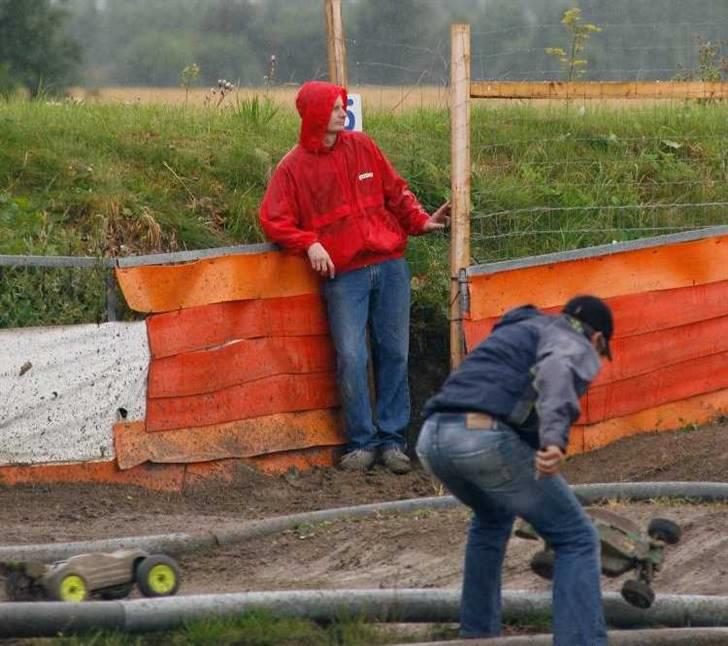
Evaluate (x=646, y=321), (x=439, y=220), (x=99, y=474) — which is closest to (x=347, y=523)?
(x=99, y=474)

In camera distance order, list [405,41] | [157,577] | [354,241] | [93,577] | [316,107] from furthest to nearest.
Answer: [405,41], [354,241], [316,107], [157,577], [93,577]

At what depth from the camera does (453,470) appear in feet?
19.6

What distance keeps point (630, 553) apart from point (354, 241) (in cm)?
420

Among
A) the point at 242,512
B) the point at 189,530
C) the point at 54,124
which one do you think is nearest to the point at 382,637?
the point at 189,530

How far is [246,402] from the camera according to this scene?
10016 millimetres

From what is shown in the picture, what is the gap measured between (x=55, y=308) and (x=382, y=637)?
4256mm

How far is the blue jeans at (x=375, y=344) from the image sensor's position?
10102 mm

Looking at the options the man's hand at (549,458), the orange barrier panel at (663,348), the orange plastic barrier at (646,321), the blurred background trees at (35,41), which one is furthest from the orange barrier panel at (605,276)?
the blurred background trees at (35,41)

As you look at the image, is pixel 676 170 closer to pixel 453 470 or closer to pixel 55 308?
pixel 55 308

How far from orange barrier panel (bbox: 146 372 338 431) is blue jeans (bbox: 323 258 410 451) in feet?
0.53

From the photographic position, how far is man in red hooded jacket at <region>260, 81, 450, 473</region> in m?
9.91

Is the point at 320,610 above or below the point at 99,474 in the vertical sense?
above

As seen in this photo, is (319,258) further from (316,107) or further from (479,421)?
(479,421)

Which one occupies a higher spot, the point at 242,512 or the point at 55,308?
the point at 55,308
